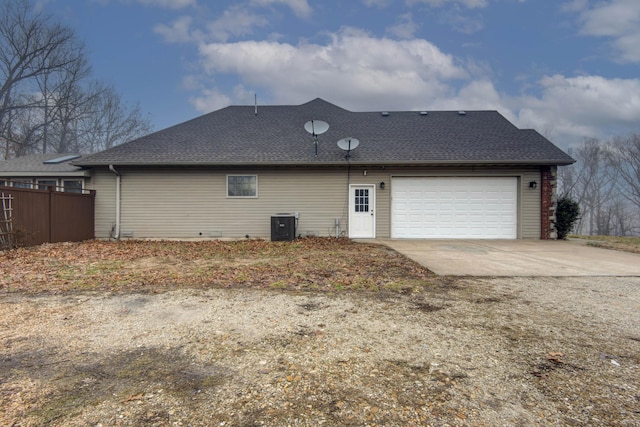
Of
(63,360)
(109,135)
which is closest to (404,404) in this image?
(63,360)

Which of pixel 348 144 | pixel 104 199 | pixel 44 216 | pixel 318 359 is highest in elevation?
pixel 348 144

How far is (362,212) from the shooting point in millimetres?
11320

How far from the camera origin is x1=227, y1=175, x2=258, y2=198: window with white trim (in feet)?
37.3

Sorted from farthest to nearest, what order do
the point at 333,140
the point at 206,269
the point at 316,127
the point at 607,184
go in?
the point at 607,184, the point at 333,140, the point at 316,127, the point at 206,269

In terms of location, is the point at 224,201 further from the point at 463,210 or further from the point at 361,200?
the point at 463,210

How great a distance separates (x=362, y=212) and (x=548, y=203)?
20.6 ft

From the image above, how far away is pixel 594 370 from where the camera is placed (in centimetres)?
237

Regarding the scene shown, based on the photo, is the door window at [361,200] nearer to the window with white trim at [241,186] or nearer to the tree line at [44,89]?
the window with white trim at [241,186]

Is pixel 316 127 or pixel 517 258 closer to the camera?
pixel 517 258

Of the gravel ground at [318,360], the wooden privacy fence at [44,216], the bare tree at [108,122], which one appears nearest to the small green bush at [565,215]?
the gravel ground at [318,360]

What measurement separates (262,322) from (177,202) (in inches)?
363

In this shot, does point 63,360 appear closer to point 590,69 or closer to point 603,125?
point 590,69

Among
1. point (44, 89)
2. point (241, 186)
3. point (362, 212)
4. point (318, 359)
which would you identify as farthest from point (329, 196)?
point (44, 89)

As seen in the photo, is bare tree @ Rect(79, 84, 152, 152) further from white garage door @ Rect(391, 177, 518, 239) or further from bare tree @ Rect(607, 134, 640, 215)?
bare tree @ Rect(607, 134, 640, 215)
